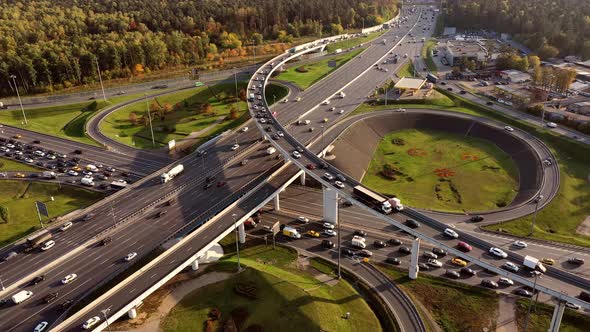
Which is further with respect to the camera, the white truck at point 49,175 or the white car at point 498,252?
the white truck at point 49,175

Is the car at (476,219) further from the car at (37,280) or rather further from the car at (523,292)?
the car at (37,280)

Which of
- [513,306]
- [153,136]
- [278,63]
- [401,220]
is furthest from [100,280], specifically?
[278,63]

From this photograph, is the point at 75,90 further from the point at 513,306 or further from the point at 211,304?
the point at 513,306

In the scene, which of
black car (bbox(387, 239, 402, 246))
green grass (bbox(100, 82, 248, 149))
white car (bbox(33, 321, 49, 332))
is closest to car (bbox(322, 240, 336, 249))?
black car (bbox(387, 239, 402, 246))

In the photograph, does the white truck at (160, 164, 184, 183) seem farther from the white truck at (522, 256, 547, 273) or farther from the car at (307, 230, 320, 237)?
the white truck at (522, 256, 547, 273)

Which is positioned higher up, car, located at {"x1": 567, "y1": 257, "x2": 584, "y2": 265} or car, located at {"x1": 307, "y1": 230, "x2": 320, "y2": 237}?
car, located at {"x1": 307, "y1": 230, "x2": 320, "y2": 237}

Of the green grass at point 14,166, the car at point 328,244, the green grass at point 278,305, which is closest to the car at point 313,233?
the car at point 328,244

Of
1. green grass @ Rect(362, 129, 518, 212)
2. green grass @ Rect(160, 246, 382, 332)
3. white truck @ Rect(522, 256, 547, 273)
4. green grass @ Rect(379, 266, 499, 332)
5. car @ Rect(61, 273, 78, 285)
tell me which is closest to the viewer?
white truck @ Rect(522, 256, 547, 273)
